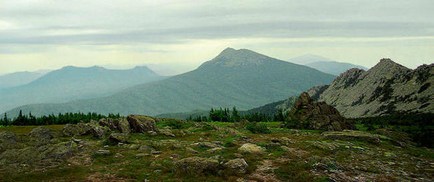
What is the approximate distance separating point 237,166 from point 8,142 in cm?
2945

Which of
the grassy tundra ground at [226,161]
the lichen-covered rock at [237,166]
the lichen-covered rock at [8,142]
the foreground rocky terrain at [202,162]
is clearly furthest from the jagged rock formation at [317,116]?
the lichen-covered rock at [8,142]

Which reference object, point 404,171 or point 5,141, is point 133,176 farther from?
point 404,171

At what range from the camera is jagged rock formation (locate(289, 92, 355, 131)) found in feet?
189

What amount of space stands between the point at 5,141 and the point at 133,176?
21.3m

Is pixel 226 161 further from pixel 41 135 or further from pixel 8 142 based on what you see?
pixel 41 135

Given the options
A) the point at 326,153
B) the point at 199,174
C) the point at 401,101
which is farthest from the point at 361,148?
the point at 401,101

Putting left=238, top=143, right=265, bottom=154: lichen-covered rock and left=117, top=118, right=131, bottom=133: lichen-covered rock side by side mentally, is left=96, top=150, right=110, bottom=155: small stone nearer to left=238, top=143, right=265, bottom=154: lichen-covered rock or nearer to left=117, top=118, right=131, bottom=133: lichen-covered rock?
left=117, top=118, right=131, bottom=133: lichen-covered rock

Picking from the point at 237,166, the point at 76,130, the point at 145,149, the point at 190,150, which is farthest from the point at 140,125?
the point at 237,166

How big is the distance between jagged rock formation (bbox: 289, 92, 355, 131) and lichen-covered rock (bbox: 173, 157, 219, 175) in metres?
42.5

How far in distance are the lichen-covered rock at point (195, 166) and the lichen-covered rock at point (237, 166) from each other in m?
1.16

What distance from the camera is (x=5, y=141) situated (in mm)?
29062

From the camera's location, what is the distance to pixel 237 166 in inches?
844

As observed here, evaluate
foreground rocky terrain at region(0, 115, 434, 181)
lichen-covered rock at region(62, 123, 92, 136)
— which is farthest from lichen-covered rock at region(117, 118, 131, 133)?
foreground rocky terrain at region(0, 115, 434, 181)

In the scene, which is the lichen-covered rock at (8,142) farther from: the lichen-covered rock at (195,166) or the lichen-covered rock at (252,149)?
the lichen-covered rock at (252,149)
